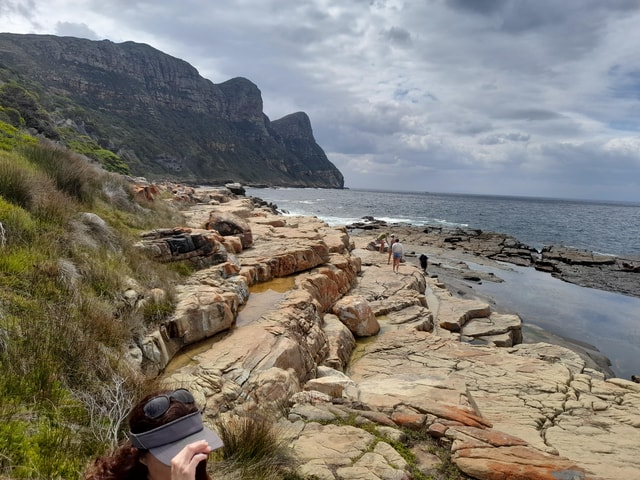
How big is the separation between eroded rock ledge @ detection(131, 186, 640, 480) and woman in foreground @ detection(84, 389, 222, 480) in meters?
2.07

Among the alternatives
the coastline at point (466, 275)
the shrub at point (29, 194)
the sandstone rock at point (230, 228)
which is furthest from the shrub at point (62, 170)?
the coastline at point (466, 275)

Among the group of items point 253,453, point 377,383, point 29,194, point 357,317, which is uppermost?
point 29,194

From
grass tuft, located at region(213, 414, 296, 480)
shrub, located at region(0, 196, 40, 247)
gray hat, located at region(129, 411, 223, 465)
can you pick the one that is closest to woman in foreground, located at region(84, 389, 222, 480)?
gray hat, located at region(129, 411, 223, 465)

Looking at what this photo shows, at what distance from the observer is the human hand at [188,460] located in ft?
5.45

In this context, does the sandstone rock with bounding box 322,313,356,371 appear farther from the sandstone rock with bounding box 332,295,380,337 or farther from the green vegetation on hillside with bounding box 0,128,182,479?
the green vegetation on hillside with bounding box 0,128,182,479

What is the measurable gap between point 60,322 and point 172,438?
324cm

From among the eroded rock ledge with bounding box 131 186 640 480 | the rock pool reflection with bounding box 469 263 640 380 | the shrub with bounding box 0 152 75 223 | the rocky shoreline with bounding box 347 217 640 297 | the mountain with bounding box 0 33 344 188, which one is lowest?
the rock pool reflection with bounding box 469 263 640 380

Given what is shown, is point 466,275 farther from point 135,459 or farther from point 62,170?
point 135,459

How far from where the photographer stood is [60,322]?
13.9 feet

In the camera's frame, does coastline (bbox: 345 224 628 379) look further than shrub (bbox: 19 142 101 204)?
Yes

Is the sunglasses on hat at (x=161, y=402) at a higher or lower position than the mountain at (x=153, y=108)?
lower

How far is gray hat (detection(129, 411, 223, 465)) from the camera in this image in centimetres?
179

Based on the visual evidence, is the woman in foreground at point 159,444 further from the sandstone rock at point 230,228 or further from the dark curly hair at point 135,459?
the sandstone rock at point 230,228

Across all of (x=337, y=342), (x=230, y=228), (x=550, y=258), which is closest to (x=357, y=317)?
(x=337, y=342)
